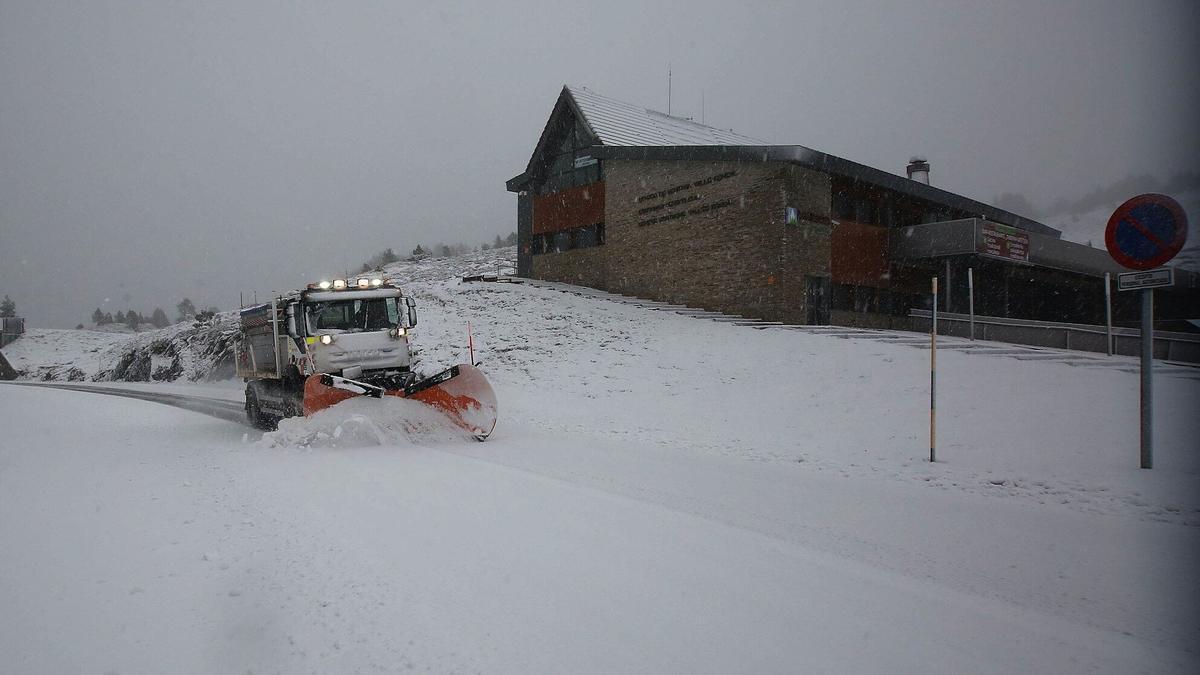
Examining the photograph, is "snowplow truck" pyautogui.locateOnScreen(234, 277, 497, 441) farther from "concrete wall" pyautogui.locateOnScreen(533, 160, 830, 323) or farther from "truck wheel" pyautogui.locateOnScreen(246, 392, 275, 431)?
"concrete wall" pyautogui.locateOnScreen(533, 160, 830, 323)

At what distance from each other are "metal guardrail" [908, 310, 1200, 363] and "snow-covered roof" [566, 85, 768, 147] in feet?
41.9

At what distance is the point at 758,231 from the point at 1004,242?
956cm

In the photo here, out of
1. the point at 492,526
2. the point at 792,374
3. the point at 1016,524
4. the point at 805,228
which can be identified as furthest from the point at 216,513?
the point at 805,228

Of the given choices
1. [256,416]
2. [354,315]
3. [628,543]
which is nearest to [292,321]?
[354,315]

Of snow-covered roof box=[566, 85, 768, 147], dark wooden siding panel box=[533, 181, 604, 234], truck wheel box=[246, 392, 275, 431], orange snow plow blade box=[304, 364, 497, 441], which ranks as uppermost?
snow-covered roof box=[566, 85, 768, 147]

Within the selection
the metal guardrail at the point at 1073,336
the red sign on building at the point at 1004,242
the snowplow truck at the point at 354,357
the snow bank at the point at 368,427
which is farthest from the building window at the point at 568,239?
the snow bank at the point at 368,427

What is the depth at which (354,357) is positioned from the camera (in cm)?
1110

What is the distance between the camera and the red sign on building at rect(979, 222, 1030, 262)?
822 inches

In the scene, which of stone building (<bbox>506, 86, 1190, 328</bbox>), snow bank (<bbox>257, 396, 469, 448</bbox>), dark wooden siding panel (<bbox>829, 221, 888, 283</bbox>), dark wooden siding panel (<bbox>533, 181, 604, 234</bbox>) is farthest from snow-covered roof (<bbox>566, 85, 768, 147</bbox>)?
snow bank (<bbox>257, 396, 469, 448</bbox>)

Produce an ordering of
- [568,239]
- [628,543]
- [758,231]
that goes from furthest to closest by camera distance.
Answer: [568,239] → [758,231] → [628,543]

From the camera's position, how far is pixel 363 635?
10.5ft

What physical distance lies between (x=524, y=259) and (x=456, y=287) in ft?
16.5

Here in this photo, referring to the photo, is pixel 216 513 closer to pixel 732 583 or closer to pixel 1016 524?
pixel 732 583

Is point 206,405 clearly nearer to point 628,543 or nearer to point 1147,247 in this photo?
point 628,543
